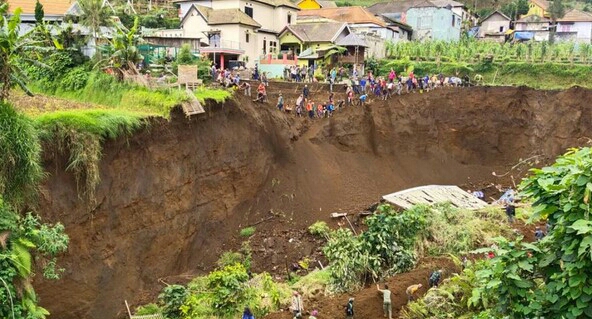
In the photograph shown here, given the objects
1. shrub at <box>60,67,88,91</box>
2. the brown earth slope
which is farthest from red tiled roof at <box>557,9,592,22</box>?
shrub at <box>60,67,88,91</box>

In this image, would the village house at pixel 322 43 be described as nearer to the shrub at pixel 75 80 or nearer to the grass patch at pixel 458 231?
the shrub at pixel 75 80

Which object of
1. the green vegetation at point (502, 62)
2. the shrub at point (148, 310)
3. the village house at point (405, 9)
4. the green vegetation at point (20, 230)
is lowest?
the shrub at point (148, 310)

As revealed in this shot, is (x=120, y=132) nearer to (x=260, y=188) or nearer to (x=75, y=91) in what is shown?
(x=75, y=91)

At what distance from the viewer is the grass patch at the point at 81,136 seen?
15.4 metres

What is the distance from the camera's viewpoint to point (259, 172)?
24031 millimetres

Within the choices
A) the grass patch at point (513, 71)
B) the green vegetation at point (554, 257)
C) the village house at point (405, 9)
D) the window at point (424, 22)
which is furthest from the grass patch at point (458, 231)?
the village house at point (405, 9)

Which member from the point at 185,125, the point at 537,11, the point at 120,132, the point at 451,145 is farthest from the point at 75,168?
the point at 537,11

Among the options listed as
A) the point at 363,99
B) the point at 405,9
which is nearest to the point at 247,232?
the point at 363,99

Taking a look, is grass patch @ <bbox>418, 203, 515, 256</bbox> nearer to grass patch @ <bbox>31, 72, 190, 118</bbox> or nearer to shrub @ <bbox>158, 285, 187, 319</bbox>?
shrub @ <bbox>158, 285, 187, 319</bbox>

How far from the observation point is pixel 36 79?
23.0 meters

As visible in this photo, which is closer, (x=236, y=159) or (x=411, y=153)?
(x=236, y=159)

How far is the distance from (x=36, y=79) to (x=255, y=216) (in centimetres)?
1110

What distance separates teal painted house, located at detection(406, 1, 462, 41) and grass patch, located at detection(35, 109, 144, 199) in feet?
148

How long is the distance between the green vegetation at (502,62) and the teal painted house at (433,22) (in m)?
11.1
